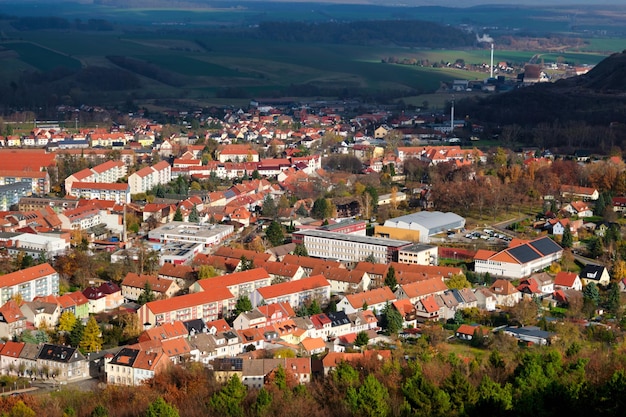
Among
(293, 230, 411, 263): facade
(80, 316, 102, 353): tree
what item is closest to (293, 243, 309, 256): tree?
(293, 230, 411, 263): facade

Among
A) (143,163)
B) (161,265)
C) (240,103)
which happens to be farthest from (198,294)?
(240,103)

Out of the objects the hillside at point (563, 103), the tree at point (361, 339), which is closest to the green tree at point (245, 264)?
the tree at point (361, 339)

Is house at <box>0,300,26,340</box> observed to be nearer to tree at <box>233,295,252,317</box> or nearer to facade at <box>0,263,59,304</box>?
facade at <box>0,263,59,304</box>

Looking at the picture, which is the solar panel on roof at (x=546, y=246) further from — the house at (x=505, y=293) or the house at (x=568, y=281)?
the house at (x=505, y=293)

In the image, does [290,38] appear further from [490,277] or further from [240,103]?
[490,277]

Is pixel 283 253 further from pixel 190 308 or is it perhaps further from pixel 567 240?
pixel 567 240

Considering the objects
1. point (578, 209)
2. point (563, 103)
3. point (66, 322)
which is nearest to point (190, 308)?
point (66, 322)
